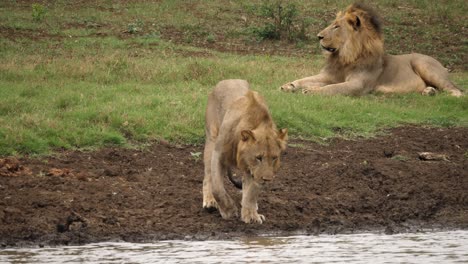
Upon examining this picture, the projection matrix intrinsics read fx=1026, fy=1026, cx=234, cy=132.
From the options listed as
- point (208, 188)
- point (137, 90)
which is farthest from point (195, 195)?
point (137, 90)

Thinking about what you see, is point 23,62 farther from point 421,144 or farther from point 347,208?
point 347,208

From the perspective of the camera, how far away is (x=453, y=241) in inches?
340

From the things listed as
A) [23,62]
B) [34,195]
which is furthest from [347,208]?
[23,62]

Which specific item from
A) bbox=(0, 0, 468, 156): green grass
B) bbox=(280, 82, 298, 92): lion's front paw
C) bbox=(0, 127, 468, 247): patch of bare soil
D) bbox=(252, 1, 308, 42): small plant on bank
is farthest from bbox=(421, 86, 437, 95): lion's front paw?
bbox=(252, 1, 308, 42): small plant on bank

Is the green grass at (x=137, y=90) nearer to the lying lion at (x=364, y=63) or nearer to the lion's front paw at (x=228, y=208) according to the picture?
the lying lion at (x=364, y=63)

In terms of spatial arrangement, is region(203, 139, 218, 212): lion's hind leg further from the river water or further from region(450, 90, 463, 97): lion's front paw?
region(450, 90, 463, 97): lion's front paw

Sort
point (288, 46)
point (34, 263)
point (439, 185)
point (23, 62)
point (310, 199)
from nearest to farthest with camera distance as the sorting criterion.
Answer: point (34, 263), point (310, 199), point (439, 185), point (23, 62), point (288, 46)

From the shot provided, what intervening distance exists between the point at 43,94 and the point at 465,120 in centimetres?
558

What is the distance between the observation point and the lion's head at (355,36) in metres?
15.6

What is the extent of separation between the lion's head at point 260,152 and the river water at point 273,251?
1.97ft

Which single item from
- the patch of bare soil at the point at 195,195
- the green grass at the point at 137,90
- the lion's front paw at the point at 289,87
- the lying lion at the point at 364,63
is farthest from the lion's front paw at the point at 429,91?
the patch of bare soil at the point at 195,195

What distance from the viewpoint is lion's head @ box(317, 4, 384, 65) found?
15.6 meters

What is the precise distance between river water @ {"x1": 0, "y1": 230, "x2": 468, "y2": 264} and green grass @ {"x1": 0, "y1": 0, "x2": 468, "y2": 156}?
287cm

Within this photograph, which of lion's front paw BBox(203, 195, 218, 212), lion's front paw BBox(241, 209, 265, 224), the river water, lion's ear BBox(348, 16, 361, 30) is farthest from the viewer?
lion's ear BBox(348, 16, 361, 30)
